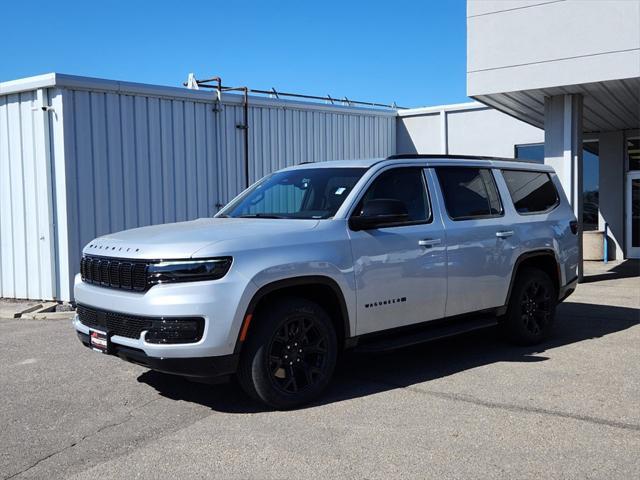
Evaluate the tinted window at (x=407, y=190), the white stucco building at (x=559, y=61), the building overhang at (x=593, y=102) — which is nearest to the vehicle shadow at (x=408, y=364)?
the tinted window at (x=407, y=190)

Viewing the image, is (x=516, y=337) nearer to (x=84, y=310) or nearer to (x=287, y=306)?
(x=287, y=306)

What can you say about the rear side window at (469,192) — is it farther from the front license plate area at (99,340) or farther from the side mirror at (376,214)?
the front license plate area at (99,340)

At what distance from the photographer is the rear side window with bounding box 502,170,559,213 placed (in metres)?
7.11

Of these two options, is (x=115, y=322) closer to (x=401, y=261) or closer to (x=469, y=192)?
(x=401, y=261)

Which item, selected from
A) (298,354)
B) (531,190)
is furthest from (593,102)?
(298,354)

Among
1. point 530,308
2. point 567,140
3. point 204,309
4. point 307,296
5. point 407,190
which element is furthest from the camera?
point 567,140

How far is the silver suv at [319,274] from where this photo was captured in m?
4.63

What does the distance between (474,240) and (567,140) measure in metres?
6.63

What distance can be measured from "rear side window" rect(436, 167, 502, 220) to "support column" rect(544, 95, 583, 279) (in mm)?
5767

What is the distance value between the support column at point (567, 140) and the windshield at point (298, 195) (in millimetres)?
7200

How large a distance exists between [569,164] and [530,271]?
5.65m

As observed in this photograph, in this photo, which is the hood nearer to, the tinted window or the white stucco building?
the tinted window

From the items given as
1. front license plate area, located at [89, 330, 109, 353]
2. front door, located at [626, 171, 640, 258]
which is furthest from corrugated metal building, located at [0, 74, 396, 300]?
front door, located at [626, 171, 640, 258]

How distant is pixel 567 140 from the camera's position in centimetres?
1196
